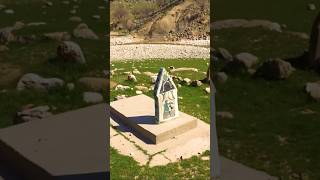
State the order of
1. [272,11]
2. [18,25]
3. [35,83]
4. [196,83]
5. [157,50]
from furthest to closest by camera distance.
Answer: [157,50] < [272,11] < [18,25] < [196,83] < [35,83]

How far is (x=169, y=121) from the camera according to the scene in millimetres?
11547

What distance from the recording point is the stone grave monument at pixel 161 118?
1103 cm

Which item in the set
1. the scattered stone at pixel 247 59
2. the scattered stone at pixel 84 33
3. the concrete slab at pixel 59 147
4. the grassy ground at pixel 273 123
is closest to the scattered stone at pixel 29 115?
the concrete slab at pixel 59 147

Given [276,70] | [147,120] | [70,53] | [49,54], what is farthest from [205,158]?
[49,54]

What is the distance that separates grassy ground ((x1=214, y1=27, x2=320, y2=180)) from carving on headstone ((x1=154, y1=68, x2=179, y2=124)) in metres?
1.18

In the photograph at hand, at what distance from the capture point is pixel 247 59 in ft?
50.2

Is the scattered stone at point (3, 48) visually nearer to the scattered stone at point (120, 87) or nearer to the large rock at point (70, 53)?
the large rock at point (70, 53)

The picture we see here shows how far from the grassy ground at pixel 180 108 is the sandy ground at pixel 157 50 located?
174cm

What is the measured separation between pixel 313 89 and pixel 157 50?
561 inches

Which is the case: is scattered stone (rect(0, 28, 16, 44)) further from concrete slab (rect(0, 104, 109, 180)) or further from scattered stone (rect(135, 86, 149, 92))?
concrete slab (rect(0, 104, 109, 180))

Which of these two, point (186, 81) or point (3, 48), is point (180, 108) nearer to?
point (186, 81)

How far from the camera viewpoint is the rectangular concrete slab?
11117 mm

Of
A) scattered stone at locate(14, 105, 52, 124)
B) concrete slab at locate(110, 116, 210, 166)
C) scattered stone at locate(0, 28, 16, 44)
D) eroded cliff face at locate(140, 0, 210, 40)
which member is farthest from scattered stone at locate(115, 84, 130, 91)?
eroded cliff face at locate(140, 0, 210, 40)

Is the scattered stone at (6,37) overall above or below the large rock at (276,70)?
above
